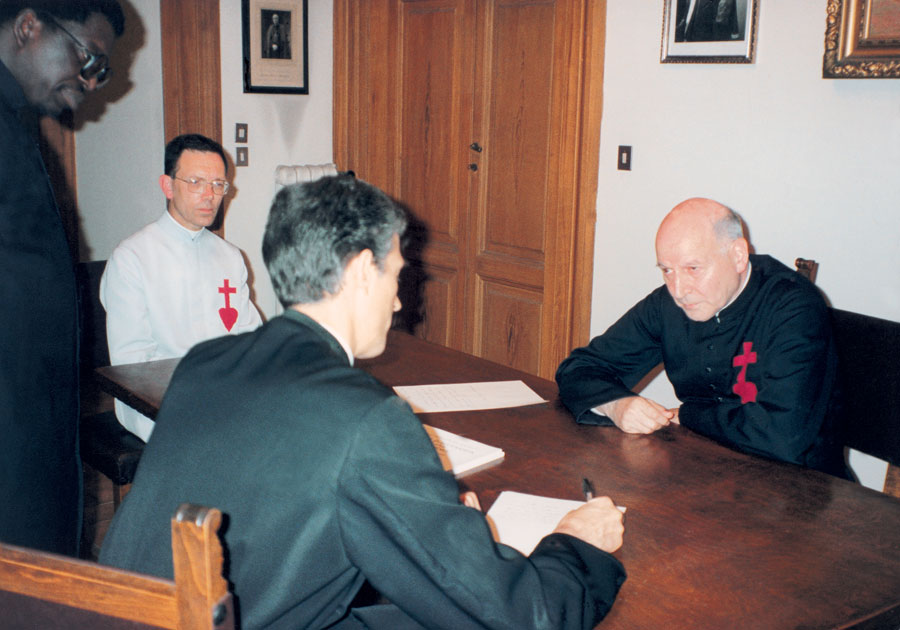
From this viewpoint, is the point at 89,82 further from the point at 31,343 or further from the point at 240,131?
the point at 240,131

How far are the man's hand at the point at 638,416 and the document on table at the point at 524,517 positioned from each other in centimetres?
43

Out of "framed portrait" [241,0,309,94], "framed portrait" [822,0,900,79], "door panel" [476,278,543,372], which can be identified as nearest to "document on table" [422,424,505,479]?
"framed portrait" [822,0,900,79]

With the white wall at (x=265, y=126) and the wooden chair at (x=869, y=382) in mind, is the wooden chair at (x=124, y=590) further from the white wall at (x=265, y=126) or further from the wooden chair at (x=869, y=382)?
the white wall at (x=265, y=126)

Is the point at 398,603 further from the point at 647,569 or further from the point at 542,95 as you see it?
the point at 542,95

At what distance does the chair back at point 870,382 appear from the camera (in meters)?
2.11

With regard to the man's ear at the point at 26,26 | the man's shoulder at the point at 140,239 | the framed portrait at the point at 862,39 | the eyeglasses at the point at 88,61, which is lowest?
the man's shoulder at the point at 140,239

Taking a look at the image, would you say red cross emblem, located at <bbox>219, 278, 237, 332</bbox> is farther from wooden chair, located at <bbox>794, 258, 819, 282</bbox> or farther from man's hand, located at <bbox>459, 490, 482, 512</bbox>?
wooden chair, located at <bbox>794, 258, 819, 282</bbox>

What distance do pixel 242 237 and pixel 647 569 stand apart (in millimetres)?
3887

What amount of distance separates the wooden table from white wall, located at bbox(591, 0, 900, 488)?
138 cm

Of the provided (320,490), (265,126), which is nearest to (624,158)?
(265,126)

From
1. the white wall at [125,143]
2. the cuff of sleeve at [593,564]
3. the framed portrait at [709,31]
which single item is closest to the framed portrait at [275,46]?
the white wall at [125,143]

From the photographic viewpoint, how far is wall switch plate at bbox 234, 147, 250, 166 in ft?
15.6

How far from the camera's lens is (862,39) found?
2.88 metres

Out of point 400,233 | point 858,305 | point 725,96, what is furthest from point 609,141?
point 400,233
